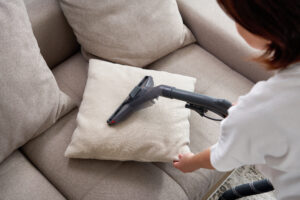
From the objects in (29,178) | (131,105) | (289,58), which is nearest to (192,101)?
(131,105)

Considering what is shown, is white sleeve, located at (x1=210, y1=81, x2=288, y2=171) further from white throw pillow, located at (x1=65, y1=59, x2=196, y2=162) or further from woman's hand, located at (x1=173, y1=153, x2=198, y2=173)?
white throw pillow, located at (x1=65, y1=59, x2=196, y2=162)

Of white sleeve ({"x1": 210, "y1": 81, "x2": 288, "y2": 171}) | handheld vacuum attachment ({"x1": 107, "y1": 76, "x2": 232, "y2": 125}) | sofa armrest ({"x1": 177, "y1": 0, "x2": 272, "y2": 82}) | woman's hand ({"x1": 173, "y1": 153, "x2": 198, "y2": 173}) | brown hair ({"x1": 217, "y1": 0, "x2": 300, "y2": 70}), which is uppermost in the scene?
brown hair ({"x1": 217, "y1": 0, "x2": 300, "y2": 70})

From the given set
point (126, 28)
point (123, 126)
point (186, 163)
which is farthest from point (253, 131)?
point (126, 28)

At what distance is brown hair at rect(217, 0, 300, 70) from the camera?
0.51 meters

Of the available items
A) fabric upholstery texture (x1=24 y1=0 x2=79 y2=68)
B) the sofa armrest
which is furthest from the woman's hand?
fabric upholstery texture (x1=24 y1=0 x2=79 y2=68)

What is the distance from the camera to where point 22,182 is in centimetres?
100

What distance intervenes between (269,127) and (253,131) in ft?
0.11

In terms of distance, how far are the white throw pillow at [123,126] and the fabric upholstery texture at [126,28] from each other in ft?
0.36

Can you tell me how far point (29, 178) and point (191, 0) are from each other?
111 cm

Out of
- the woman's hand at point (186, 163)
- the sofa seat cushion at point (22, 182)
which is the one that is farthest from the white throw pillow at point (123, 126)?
the sofa seat cushion at point (22, 182)

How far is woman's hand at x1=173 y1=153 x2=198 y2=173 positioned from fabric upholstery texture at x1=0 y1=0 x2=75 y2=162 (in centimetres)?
51

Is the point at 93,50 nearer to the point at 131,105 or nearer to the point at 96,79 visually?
the point at 96,79

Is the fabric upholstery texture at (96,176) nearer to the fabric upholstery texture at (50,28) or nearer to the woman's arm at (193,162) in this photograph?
the woman's arm at (193,162)

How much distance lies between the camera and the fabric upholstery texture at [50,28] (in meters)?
1.16
